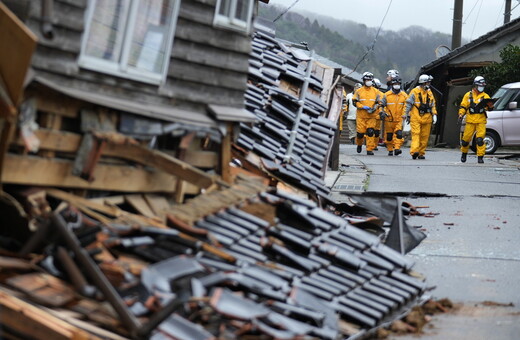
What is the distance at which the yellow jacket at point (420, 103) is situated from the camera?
24984 mm

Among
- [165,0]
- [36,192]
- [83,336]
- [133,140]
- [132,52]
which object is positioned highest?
[165,0]

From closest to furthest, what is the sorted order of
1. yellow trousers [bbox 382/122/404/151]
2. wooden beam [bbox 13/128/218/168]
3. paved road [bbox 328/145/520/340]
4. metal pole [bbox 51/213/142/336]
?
metal pole [bbox 51/213/142/336]
wooden beam [bbox 13/128/218/168]
paved road [bbox 328/145/520/340]
yellow trousers [bbox 382/122/404/151]

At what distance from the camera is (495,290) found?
31.3 feet

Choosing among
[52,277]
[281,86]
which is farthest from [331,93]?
[52,277]

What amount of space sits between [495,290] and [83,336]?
5285mm

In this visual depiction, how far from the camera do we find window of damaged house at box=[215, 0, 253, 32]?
9062mm

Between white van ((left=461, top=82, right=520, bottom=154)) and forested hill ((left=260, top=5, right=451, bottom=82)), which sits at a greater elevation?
forested hill ((left=260, top=5, right=451, bottom=82))

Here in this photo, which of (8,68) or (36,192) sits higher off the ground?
(8,68)

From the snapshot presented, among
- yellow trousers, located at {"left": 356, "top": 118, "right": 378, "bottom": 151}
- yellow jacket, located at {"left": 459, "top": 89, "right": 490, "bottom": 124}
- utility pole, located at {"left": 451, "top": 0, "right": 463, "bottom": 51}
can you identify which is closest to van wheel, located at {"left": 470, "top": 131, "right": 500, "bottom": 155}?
yellow trousers, located at {"left": 356, "top": 118, "right": 378, "bottom": 151}

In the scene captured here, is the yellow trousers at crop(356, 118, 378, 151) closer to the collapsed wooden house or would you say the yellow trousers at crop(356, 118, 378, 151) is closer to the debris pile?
the collapsed wooden house

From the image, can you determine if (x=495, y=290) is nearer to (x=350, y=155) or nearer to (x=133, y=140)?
(x=133, y=140)

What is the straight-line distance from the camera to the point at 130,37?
8328 mm

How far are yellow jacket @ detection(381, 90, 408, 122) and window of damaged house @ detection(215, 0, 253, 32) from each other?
1713 cm

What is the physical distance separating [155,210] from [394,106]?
738 inches
